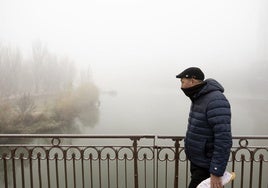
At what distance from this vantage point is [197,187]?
4.74ft

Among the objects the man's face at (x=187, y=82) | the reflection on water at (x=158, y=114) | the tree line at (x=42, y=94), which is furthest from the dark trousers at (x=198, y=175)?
the tree line at (x=42, y=94)

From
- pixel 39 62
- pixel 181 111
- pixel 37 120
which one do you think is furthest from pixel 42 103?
pixel 181 111

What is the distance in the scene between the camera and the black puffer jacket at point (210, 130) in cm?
130

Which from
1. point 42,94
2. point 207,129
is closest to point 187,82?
point 207,129

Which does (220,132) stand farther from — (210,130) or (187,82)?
(187,82)

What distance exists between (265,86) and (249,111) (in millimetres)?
2289

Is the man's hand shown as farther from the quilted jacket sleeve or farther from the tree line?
the tree line

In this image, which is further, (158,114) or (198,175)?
(158,114)

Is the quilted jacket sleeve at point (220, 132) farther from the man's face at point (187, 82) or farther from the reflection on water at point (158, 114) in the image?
the reflection on water at point (158, 114)

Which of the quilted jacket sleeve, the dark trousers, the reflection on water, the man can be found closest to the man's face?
the man

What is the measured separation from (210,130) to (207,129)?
0.02 metres

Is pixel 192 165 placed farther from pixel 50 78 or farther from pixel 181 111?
pixel 50 78

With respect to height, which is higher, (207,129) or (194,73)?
(194,73)

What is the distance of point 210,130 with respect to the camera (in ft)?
4.52
